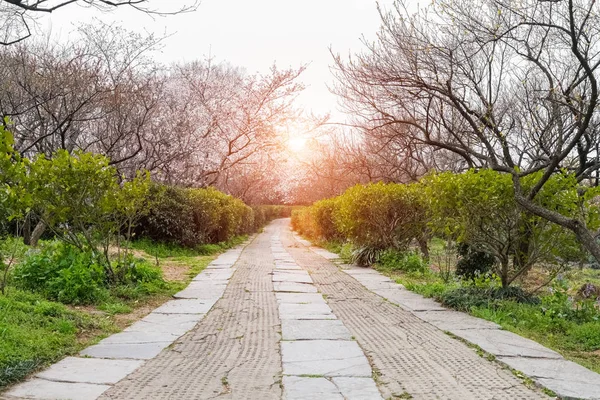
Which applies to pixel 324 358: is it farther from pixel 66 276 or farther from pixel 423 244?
pixel 423 244

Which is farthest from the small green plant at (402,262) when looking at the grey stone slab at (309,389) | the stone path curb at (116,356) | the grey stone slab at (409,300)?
the grey stone slab at (309,389)

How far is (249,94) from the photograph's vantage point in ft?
72.5

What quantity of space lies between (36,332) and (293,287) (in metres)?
4.36

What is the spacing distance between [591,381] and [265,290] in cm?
491

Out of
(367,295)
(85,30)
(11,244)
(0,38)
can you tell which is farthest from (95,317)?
(85,30)

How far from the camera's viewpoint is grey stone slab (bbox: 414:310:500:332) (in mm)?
5184

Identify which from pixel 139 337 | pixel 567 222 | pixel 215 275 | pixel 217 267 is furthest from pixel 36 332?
pixel 217 267

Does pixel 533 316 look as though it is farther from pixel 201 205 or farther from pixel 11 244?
pixel 201 205

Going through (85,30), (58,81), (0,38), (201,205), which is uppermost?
(85,30)

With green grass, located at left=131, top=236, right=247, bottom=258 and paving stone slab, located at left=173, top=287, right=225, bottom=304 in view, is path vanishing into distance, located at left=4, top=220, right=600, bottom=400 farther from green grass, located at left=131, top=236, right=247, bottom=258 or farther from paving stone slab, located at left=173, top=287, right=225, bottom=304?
green grass, located at left=131, top=236, right=247, bottom=258

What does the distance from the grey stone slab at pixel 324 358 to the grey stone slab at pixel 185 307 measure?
1.92 metres

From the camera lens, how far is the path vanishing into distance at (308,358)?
3211 millimetres

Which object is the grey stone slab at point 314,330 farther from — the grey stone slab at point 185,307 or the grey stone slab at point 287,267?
the grey stone slab at point 287,267

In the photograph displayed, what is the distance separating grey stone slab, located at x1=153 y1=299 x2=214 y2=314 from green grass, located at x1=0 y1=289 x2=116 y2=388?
0.87 metres
